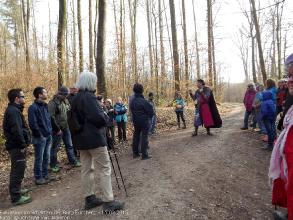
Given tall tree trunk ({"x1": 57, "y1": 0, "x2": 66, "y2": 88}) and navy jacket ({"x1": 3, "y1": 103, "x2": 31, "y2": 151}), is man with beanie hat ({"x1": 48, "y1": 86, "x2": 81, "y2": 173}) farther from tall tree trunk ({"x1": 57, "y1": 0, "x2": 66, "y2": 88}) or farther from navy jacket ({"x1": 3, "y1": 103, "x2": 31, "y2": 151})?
tall tree trunk ({"x1": 57, "y1": 0, "x2": 66, "y2": 88})

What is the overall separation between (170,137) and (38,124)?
5.70 m

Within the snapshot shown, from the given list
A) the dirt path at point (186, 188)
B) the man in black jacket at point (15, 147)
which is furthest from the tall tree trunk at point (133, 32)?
the man in black jacket at point (15, 147)

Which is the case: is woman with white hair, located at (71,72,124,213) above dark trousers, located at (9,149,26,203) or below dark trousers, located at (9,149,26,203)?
above

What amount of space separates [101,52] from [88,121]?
843 cm

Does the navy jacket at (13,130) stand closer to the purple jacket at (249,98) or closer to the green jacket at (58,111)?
the green jacket at (58,111)

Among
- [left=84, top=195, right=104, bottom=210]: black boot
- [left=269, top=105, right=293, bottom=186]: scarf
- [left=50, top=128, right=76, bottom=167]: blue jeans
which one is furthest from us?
[left=50, top=128, right=76, bottom=167]: blue jeans

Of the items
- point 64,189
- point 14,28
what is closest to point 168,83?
point 64,189

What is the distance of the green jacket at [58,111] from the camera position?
26.5 ft

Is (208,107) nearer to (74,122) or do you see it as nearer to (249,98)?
(249,98)

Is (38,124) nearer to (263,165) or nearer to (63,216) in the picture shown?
(63,216)

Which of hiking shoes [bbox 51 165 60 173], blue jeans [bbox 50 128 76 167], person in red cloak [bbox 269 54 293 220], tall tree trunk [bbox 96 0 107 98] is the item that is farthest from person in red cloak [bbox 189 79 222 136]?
person in red cloak [bbox 269 54 293 220]

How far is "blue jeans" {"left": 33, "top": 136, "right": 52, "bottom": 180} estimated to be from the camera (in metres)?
7.33

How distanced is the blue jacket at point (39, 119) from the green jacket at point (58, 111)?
412 mm

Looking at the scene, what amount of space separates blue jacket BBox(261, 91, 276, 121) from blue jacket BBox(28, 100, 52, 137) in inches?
234
